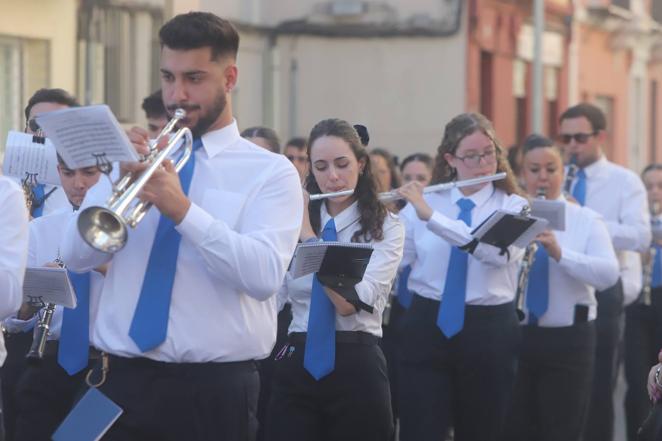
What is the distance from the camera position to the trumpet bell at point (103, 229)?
4.55 metres

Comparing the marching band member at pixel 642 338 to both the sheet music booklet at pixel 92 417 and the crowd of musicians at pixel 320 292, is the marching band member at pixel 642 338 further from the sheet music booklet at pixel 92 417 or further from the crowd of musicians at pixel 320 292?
the sheet music booklet at pixel 92 417

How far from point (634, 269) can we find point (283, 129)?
9.75 meters

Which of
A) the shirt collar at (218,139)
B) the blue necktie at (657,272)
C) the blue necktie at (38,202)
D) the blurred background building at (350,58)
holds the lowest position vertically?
the blue necktie at (657,272)

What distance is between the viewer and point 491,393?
8055mm

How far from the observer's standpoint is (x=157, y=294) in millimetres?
4922

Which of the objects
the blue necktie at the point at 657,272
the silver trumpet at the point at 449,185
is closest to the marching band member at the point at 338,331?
the silver trumpet at the point at 449,185

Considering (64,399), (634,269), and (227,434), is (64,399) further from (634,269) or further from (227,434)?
(634,269)

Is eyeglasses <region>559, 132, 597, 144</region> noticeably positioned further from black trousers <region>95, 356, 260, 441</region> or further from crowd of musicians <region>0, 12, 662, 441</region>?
black trousers <region>95, 356, 260, 441</region>

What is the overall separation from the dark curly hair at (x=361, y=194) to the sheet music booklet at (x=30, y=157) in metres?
1.26

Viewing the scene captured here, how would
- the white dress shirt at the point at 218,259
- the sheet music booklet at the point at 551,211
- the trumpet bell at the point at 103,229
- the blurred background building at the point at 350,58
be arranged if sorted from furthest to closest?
the blurred background building at the point at 350,58
the sheet music booklet at the point at 551,211
the white dress shirt at the point at 218,259
the trumpet bell at the point at 103,229

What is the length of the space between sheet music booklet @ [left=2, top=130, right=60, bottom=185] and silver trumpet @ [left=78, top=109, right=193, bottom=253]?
243 centimetres

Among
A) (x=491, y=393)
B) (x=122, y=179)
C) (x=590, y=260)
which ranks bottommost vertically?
(x=491, y=393)

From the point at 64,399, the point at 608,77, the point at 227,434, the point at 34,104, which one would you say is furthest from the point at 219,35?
the point at 608,77

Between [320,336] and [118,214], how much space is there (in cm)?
251
